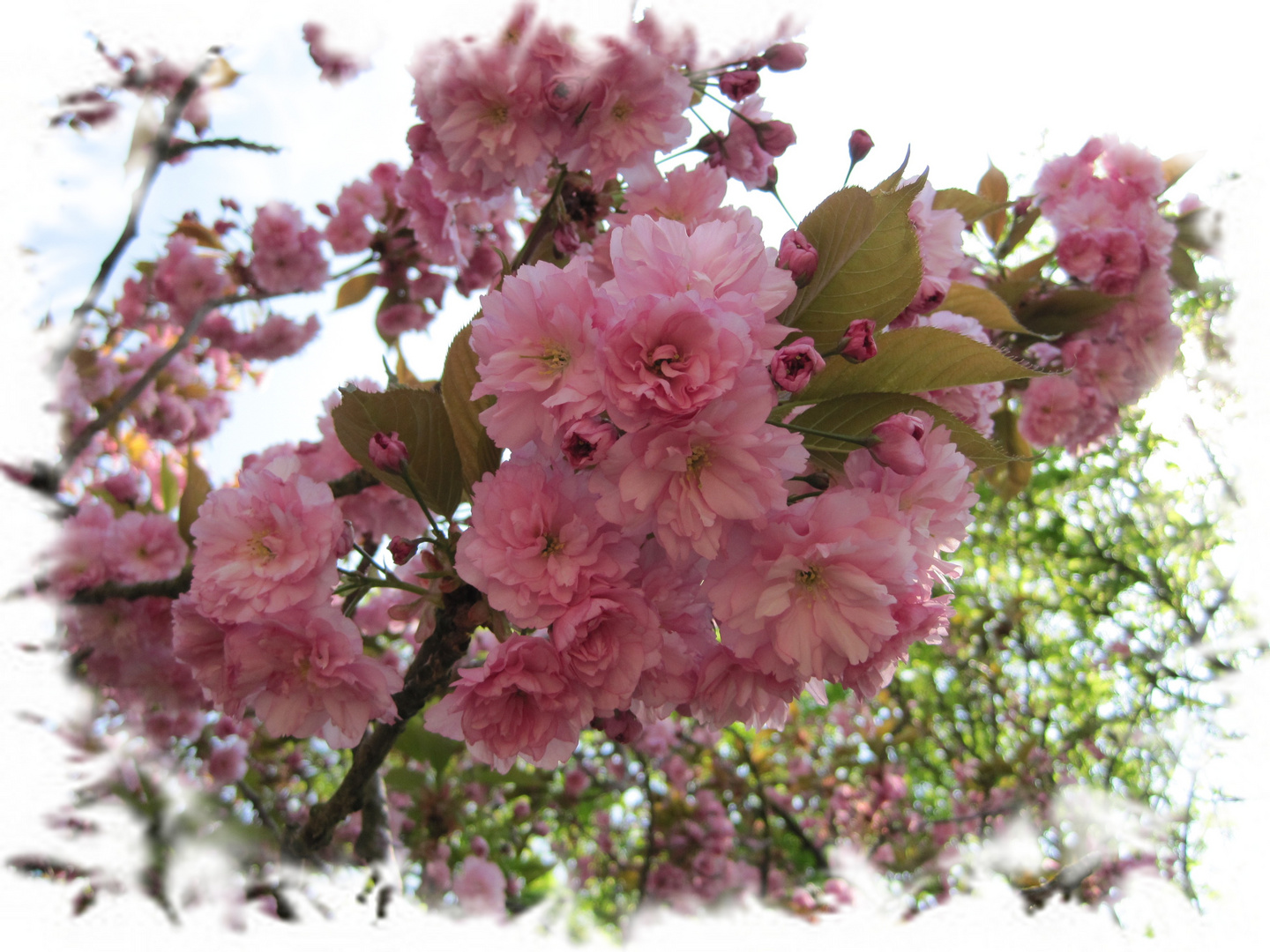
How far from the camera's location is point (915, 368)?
0.79 m

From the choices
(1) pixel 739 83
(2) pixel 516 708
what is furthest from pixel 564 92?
(2) pixel 516 708

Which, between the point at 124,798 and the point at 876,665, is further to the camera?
the point at 124,798

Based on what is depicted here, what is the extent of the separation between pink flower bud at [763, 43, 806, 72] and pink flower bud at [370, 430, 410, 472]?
3.06 feet

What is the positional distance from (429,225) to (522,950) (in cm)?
162

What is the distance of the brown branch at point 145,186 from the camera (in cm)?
161

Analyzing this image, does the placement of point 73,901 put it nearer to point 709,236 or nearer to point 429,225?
point 429,225

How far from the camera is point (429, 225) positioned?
5.69 feet

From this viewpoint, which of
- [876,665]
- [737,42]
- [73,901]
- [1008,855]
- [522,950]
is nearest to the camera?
[876,665]

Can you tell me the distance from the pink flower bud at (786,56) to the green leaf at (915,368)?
72cm

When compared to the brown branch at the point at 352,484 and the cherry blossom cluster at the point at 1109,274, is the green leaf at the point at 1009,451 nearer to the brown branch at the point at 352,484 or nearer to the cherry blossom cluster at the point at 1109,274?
the cherry blossom cluster at the point at 1109,274

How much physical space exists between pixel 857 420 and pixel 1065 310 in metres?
1.26

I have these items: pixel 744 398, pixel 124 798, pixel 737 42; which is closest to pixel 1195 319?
pixel 737 42

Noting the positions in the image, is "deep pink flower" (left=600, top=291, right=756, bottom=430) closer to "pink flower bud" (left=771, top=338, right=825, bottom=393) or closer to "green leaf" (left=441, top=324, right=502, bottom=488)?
"pink flower bud" (left=771, top=338, right=825, bottom=393)

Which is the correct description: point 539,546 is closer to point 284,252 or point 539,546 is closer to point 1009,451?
point 1009,451
